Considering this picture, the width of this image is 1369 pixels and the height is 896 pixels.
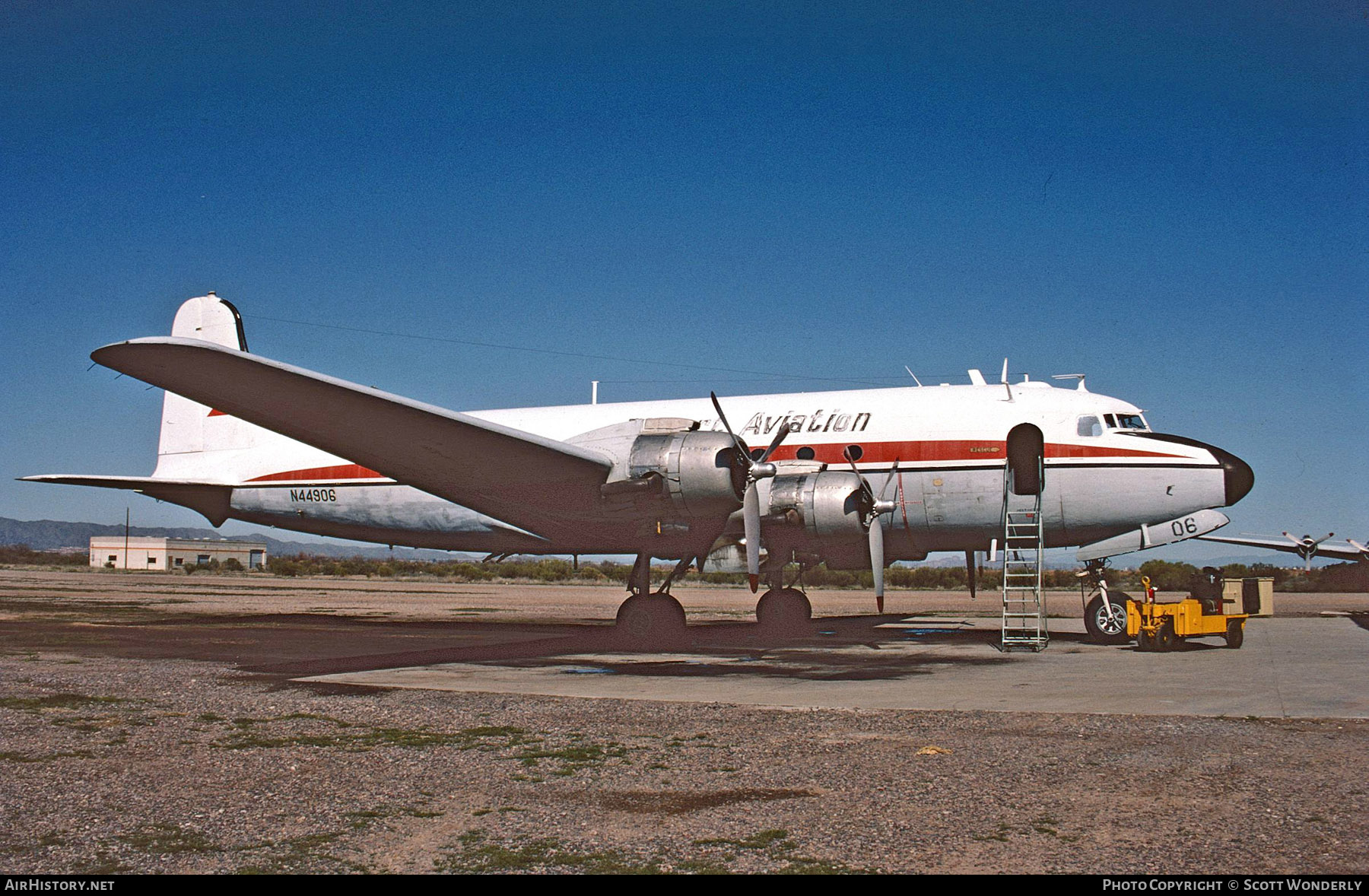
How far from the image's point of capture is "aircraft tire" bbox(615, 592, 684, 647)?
16547 millimetres

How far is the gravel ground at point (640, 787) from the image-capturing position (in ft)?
15.5

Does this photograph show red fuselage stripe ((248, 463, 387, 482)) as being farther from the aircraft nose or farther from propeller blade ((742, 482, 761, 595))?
the aircraft nose

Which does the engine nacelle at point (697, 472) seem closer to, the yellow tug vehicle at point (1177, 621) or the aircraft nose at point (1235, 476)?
the yellow tug vehicle at point (1177, 621)

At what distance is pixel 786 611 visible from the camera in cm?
1925

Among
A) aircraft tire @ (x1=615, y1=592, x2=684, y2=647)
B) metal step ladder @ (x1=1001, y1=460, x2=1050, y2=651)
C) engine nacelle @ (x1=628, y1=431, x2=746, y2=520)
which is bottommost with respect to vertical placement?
aircraft tire @ (x1=615, y1=592, x2=684, y2=647)

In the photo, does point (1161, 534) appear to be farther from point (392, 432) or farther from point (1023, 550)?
point (392, 432)

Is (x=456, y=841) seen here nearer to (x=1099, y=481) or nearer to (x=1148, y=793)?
(x=1148, y=793)

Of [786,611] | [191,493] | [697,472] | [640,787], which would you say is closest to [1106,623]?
[786,611]

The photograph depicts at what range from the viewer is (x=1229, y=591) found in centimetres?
1734

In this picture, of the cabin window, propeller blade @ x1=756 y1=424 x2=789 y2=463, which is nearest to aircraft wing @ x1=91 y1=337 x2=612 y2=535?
propeller blade @ x1=756 y1=424 x2=789 y2=463

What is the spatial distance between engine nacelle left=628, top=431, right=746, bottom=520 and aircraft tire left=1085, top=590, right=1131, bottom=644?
7.02 m
